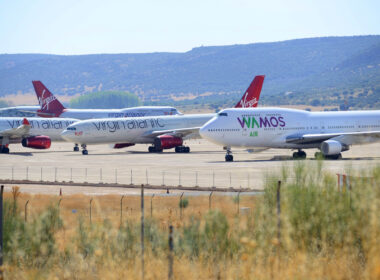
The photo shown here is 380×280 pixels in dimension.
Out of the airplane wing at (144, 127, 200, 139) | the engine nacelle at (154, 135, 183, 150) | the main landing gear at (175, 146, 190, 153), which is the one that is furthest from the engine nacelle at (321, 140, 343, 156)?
the engine nacelle at (154, 135, 183, 150)

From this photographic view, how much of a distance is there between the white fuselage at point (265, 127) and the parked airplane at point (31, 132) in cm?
2544

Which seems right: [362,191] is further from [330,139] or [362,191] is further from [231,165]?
[330,139]

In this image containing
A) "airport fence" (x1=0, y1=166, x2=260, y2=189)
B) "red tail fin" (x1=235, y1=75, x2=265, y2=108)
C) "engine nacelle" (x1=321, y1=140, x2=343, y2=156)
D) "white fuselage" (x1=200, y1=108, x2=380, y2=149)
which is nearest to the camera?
"airport fence" (x1=0, y1=166, x2=260, y2=189)

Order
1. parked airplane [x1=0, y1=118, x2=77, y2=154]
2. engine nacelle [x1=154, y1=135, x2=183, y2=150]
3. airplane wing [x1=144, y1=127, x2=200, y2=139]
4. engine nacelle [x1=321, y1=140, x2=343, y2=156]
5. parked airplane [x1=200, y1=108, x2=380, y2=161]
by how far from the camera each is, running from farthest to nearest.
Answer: parked airplane [x1=0, y1=118, x2=77, y2=154]
airplane wing [x1=144, y1=127, x2=200, y2=139]
engine nacelle [x1=154, y1=135, x2=183, y2=150]
parked airplane [x1=200, y1=108, x2=380, y2=161]
engine nacelle [x1=321, y1=140, x2=343, y2=156]

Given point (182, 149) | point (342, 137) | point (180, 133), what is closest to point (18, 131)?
point (180, 133)

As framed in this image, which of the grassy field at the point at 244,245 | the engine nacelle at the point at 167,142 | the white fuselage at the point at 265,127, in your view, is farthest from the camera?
the engine nacelle at the point at 167,142

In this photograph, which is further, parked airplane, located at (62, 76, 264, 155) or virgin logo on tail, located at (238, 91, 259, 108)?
virgin logo on tail, located at (238, 91, 259, 108)

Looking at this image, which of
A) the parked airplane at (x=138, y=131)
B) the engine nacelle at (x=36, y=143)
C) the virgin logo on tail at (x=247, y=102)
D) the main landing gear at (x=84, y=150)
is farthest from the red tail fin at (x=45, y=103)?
the main landing gear at (x=84, y=150)

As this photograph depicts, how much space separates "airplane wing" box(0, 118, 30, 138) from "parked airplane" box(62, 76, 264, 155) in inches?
180

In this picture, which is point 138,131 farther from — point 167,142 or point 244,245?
point 244,245

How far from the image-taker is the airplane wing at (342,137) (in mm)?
59969

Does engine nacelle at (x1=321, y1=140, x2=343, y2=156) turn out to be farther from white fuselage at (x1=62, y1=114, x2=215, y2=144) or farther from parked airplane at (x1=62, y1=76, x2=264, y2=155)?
white fuselage at (x1=62, y1=114, x2=215, y2=144)

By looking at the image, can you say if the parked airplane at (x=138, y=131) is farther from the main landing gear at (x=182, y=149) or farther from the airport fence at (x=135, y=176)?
the airport fence at (x=135, y=176)

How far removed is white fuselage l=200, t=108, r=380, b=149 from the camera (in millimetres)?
59875
